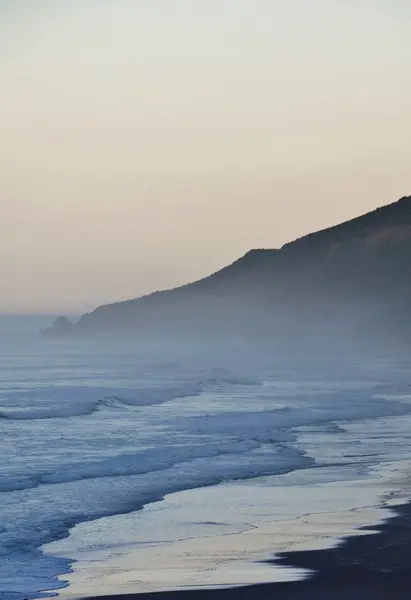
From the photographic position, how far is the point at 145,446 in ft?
73.2

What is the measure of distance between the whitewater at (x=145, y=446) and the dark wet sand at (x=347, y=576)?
1.68m

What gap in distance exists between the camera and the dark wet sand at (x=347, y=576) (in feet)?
32.4

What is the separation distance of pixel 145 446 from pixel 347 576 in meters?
Answer: 11.9

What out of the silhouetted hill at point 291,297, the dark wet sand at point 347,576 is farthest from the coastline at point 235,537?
the silhouetted hill at point 291,297

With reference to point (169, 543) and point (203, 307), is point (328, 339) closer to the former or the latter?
point (203, 307)

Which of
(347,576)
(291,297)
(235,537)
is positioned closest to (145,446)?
(235,537)

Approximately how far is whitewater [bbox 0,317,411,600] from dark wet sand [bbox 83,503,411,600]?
5.52 ft

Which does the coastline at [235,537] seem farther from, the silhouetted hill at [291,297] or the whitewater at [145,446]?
the silhouetted hill at [291,297]

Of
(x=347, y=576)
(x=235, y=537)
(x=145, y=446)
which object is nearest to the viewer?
(x=347, y=576)

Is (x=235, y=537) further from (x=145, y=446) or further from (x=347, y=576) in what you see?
(x=145, y=446)

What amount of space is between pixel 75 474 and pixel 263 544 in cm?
624

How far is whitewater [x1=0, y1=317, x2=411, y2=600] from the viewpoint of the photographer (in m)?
13.6

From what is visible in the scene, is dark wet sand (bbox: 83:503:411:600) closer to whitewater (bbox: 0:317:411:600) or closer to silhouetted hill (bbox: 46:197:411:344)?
whitewater (bbox: 0:317:411:600)

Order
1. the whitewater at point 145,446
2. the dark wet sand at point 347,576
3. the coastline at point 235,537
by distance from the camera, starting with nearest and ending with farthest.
→ the dark wet sand at point 347,576, the coastline at point 235,537, the whitewater at point 145,446
